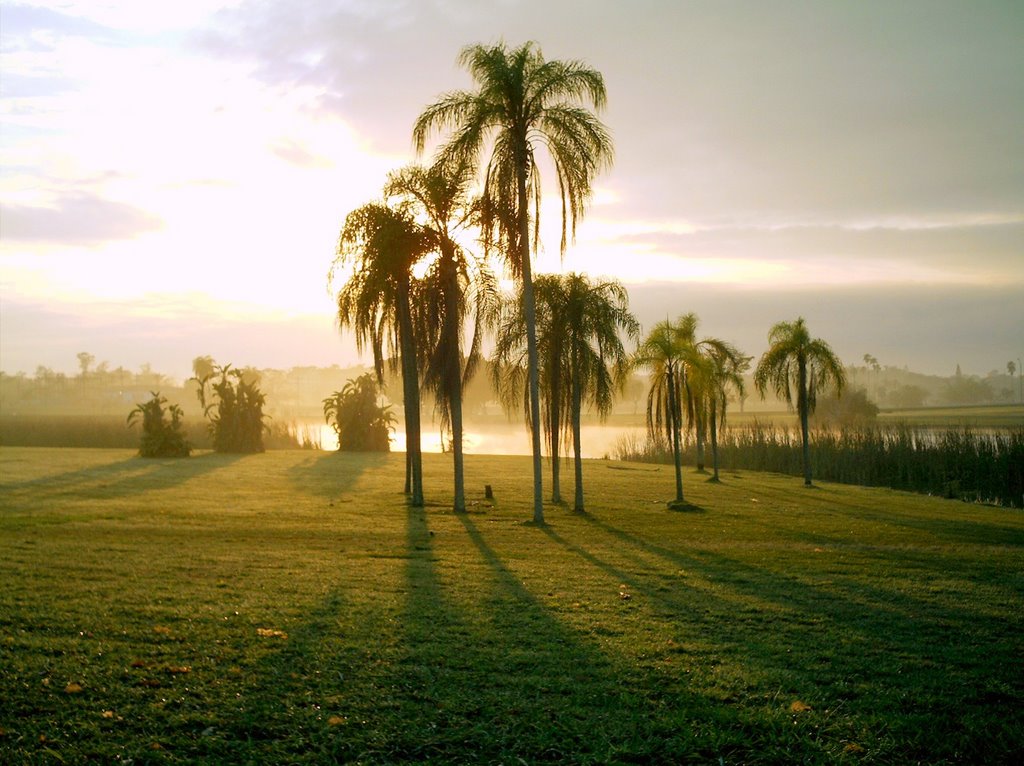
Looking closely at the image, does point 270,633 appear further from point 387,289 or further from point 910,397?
point 910,397

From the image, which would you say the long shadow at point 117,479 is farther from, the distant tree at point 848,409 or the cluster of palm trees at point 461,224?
the distant tree at point 848,409

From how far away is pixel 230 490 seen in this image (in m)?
21.8

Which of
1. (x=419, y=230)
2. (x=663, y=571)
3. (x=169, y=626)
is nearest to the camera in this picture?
(x=169, y=626)

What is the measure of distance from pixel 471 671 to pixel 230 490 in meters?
17.0

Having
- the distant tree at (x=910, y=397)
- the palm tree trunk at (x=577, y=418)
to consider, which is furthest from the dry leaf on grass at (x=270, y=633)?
the distant tree at (x=910, y=397)

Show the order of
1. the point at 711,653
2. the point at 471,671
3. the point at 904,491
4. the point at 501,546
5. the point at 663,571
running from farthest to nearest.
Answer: the point at 904,491 < the point at 501,546 < the point at 663,571 < the point at 711,653 < the point at 471,671

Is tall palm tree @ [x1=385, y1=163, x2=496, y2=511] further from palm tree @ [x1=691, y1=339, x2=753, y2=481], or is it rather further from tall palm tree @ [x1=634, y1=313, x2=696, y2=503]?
palm tree @ [x1=691, y1=339, x2=753, y2=481]

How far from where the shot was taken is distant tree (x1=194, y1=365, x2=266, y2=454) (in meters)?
40.6

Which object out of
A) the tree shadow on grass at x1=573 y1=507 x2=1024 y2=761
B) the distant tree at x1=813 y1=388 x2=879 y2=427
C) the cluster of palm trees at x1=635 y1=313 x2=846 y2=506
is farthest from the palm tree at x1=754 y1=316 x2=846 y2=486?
the distant tree at x1=813 y1=388 x2=879 y2=427

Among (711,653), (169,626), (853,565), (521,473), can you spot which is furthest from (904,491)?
(169,626)

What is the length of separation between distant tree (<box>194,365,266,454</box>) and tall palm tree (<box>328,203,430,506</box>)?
72.4ft

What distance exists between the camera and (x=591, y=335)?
1920 cm

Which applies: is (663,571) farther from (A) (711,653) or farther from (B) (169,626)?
(B) (169,626)

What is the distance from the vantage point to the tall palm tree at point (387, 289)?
1797cm
